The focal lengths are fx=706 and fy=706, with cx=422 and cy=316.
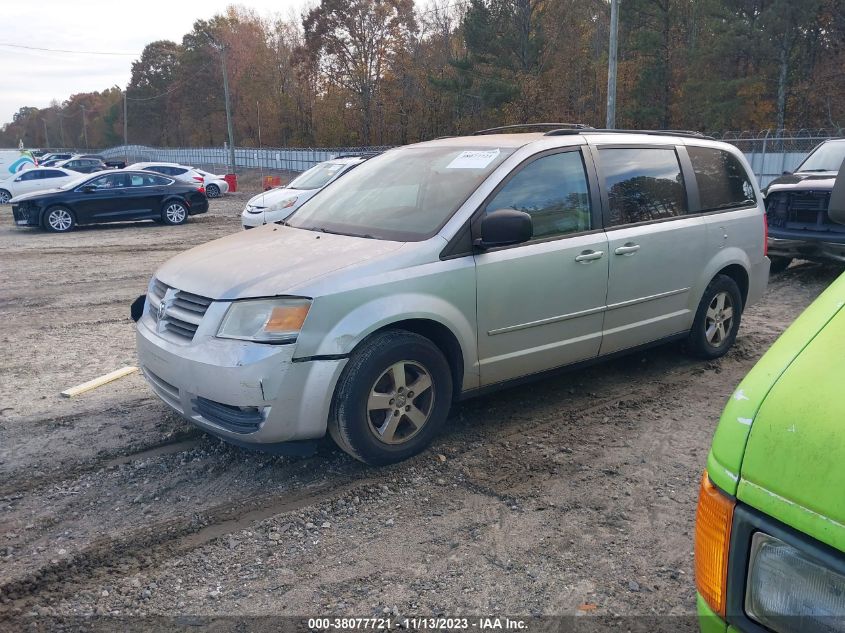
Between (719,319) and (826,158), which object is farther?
(826,158)

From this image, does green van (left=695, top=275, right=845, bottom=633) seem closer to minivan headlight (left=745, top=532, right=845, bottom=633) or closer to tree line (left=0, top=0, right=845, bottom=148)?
minivan headlight (left=745, top=532, right=845, bottom=633)

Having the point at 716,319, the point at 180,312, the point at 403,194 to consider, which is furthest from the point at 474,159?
the point at 716,319

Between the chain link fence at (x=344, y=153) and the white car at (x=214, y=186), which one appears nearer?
the chain link fence at (x=344, y=153)

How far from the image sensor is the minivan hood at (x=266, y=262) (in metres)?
3.77

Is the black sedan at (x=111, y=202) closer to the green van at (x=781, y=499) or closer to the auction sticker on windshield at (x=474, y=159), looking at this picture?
the auction sticker on windshield at (x=474, y=159)

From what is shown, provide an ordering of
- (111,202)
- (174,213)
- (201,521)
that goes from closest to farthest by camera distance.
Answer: (201,521), (111,202), (174,213)

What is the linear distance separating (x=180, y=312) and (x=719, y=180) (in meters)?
4.40

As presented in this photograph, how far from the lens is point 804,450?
151 centimetres

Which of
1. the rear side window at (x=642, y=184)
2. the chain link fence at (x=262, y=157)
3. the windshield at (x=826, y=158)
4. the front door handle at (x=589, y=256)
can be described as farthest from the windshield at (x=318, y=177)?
the chain link fence at (x=262, y=157)

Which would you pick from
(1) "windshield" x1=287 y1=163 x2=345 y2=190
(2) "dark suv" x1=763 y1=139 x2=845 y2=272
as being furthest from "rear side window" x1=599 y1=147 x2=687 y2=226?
(1) "windshield" x1=287 y1=163 x2=345 y2=190

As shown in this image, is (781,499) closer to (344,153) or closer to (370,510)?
(370,510)

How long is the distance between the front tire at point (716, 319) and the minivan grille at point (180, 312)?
12.7 feet

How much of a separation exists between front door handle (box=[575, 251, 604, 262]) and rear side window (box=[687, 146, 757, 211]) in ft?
4.59

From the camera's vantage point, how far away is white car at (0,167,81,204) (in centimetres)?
2430
